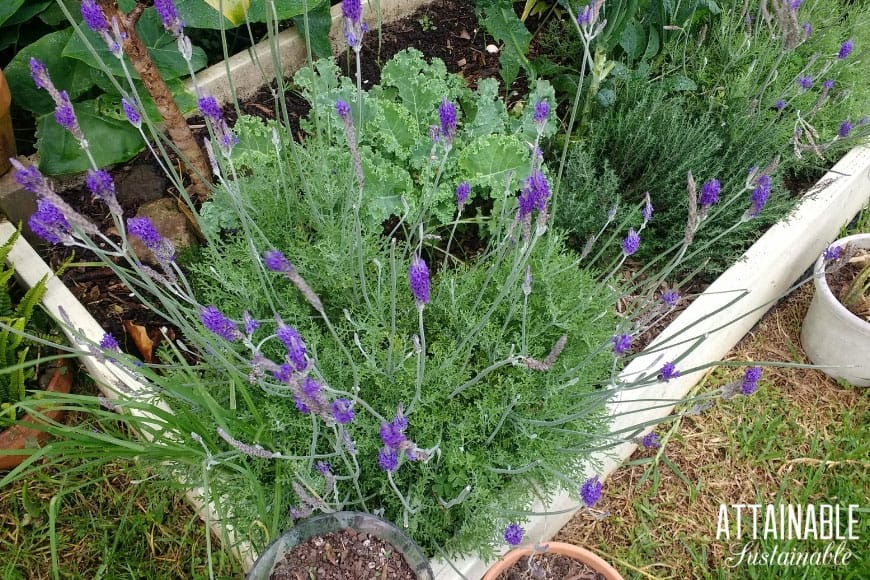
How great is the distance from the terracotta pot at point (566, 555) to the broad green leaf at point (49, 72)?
79.4 inches

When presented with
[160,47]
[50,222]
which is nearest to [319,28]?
[160,47]

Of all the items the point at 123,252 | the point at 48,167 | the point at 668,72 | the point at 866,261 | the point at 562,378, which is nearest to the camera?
the point at 123,252

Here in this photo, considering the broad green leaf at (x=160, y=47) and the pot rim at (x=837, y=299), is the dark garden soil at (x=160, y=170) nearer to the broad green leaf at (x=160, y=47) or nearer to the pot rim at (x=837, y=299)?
the broad green leaf at (x=160, y=47)

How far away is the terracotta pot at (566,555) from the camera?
1657 mm

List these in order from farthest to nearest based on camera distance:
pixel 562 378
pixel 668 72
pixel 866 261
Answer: pixel 668 72, pixel 866 261, pixel 562 378

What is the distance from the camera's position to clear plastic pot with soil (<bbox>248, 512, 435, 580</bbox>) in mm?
1354

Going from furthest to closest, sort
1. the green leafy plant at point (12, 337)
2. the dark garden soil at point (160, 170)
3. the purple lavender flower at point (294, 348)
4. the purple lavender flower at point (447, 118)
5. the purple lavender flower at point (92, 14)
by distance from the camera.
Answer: the dark garden soil at point (160, 170)
the green leafy plant at point (12, 337)
the purple lavender flower at point (447, 118)
the purple lavender flower at point (92, 14)
the purple lavender flower at point (294, 348)

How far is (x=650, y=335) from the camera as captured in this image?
7.13 feet

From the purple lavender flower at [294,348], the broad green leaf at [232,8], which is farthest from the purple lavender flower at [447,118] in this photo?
the broad green leaf at [232,8]

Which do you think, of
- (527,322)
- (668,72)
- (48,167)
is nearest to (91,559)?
(48,167)

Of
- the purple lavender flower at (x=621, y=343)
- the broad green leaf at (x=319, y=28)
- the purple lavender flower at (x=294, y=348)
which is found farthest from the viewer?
the broad green leaf at (x=319, y=28)

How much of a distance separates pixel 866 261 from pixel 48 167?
2906mm

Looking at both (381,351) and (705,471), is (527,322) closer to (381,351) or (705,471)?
(381,351)

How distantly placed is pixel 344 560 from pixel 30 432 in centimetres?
112
